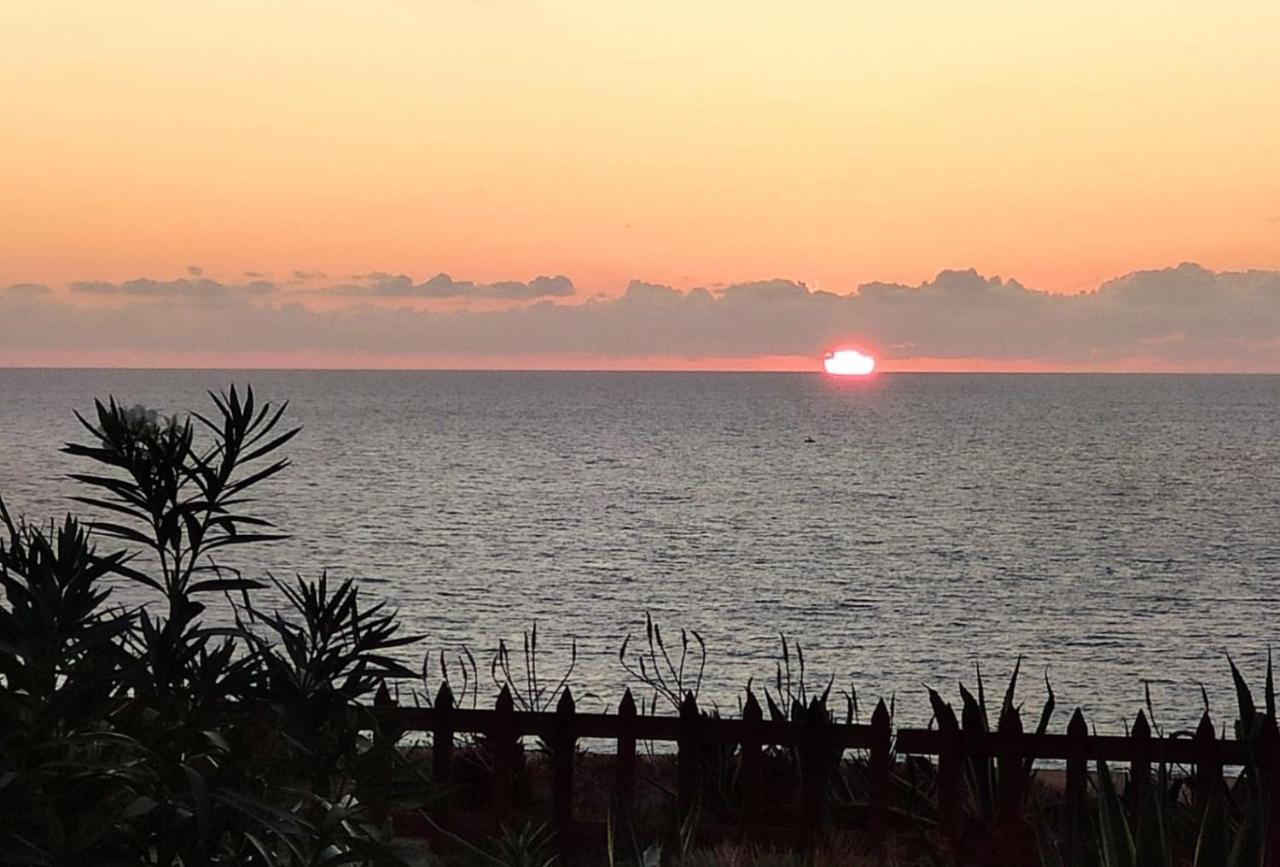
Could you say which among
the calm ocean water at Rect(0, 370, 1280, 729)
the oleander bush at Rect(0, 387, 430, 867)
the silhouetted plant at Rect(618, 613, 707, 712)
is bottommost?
the calm ocean water at Rect(0, 370, 1280, 729)

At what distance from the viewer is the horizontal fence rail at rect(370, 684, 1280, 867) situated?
24.5 feet

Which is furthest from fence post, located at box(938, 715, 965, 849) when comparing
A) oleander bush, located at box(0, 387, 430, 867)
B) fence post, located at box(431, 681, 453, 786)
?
oleander bush, located at box(0, 387, 430, 867)

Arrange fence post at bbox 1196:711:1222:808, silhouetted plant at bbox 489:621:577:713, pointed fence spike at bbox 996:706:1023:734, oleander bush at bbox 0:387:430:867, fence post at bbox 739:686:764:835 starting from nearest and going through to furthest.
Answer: oleander bush at bbox 0:387:430:867
fence post at bbox 1196:711:1222:808
pointed fence spike at bbox 996:706:1023:734
fence post at bbox 739:686:764:835
silhouetted plant at bbox 489:621:577:713

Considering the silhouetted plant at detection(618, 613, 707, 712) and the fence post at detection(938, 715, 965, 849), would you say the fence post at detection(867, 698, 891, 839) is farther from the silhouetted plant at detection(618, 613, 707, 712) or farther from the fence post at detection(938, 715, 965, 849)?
the silhouetted plant at detection(618, 613, 707, 712)

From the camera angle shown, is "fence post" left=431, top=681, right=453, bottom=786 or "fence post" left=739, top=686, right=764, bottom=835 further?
"fence post" left=739, top=686, right=764, bottom=835

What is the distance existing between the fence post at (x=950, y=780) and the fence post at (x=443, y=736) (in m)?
2.65

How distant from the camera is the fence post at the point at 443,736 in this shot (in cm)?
784

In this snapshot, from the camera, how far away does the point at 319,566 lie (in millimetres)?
59656

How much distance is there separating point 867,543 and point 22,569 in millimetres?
65906

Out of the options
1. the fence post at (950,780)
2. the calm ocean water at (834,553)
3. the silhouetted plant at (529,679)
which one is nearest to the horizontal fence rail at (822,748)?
the fence post at (950,780)

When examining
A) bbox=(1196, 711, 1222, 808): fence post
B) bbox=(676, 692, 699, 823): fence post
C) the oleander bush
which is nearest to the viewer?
the oleander bush

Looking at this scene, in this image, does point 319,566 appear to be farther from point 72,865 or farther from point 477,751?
point 72,865

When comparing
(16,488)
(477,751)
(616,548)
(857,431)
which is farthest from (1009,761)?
(857,431)

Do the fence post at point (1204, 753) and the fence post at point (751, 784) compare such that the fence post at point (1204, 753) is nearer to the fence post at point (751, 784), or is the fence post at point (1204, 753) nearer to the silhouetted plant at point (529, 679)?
the fence post at point (751, 784)
